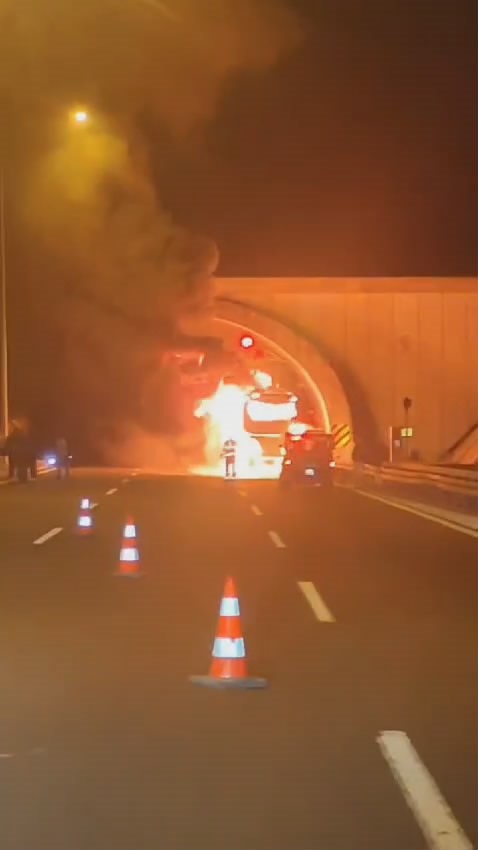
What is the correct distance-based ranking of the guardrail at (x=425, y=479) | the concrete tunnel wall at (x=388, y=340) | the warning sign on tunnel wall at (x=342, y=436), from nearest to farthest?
the guardrail at (x=425, y=479), the warning sign on tunnel wall at (x=342, y=436), the concrete tunnel wall at (x=388, y=340)

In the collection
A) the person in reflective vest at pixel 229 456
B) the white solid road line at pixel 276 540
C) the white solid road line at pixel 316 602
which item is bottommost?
the white solid road line at pixel 316 602

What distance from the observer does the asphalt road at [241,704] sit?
19.2 ft

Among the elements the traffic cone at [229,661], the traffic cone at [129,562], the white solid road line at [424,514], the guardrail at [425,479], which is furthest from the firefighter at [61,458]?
the traffic cone at [229,661]

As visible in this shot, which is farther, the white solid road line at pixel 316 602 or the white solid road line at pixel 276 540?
the white solid road line at pixel 276 540

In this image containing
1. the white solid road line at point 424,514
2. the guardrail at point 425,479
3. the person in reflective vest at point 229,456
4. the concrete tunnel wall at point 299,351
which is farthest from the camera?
the concrete tunnel wall at point 299,351

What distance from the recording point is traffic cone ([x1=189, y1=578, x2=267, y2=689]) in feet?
28.5

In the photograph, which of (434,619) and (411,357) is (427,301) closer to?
(411,357)

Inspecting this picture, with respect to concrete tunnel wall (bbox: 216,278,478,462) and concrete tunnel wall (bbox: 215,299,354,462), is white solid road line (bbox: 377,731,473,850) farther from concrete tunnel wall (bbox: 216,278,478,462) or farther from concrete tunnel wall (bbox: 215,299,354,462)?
concrete tunnel wall (bbox: 216,278,478,462)

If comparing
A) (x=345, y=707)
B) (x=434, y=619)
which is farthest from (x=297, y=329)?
(x=345, y=707)

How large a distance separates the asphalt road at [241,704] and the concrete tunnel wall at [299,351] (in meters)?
29.4

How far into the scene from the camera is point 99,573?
14.9 metres

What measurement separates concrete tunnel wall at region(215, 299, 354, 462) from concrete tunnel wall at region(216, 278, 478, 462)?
7cm

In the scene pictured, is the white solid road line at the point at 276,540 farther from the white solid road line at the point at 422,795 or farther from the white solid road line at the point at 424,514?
the white solid road line at the point at 422,795

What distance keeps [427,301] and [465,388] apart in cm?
330
